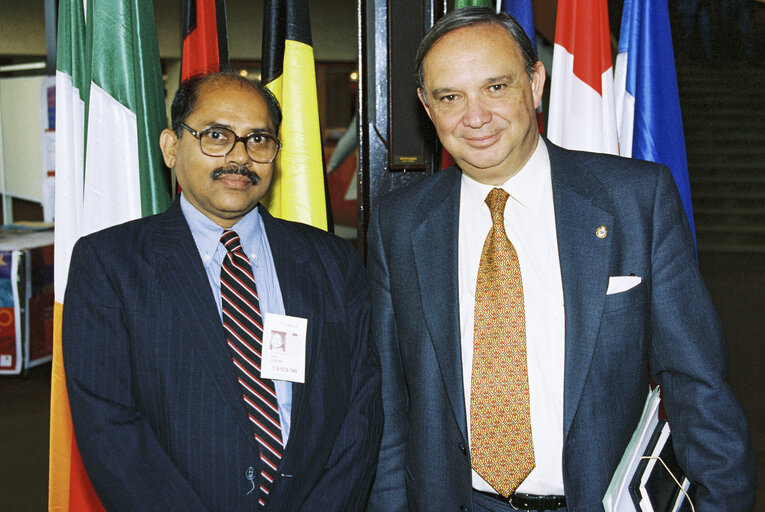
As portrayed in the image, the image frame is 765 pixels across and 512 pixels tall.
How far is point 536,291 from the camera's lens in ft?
4.95

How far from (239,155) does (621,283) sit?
36.4 inches

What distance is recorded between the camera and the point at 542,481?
58.2 inches

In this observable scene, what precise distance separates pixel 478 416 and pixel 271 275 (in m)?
0.60

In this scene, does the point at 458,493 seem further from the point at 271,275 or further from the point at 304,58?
the point at 304,58

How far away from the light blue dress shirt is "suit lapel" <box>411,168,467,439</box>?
0.35 metres

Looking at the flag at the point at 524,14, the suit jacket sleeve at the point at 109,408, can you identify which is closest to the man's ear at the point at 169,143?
the suit jacket sleeve at the point at 109,408

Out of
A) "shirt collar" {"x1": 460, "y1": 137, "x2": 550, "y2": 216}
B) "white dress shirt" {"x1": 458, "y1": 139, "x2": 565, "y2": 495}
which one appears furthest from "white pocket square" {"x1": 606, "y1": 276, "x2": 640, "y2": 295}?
"shirt collar" {"x1": 460, "y1": 137, "x2": 550, "y2": 216}

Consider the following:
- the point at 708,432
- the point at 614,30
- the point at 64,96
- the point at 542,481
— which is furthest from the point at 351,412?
the point at 614,30

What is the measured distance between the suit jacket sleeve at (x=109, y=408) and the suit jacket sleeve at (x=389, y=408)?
47 cm

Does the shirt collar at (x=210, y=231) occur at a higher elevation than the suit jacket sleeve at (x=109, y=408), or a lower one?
higher

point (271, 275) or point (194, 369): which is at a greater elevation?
point (271, 275)

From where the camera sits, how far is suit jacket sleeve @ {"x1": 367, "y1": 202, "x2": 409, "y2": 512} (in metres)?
1.70

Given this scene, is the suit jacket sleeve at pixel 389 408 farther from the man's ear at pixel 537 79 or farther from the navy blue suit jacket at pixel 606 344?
the man's ear at pixel 537 79

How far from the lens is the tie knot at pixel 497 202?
1555 millimetres
